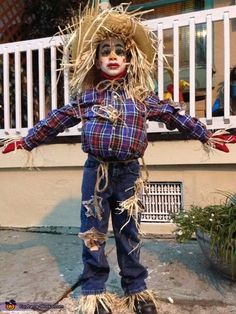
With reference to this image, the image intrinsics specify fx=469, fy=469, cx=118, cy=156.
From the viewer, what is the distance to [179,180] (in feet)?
13.9

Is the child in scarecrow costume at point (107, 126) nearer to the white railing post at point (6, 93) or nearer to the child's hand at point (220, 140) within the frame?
the child's hand at point (220, 140)

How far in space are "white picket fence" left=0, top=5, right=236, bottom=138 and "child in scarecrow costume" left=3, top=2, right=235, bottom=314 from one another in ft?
2.59

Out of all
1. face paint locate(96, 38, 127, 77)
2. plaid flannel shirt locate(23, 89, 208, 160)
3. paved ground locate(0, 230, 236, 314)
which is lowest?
paved ground locate(0, 230, 236, 314)

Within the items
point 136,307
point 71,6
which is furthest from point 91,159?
point 71,6

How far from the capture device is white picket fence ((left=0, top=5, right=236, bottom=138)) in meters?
3.97

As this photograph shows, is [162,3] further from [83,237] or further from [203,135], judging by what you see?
[83,237]

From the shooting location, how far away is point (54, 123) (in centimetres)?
266

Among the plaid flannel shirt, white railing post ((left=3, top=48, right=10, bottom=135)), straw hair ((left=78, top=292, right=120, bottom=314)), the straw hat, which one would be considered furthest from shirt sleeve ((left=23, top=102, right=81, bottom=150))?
white railing post ((left=3, top=48, right=10, bottom=135))

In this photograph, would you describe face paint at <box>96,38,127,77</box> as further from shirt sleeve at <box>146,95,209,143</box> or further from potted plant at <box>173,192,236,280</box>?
potted plant at <box>173,192,236,280</box>

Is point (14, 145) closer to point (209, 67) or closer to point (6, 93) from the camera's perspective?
point (209, 67)

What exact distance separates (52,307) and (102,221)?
0.68m

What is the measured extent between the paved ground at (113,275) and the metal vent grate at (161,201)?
0.25 metres

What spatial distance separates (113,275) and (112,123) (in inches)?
53.7

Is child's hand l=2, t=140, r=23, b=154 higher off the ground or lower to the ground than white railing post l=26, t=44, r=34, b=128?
lower
